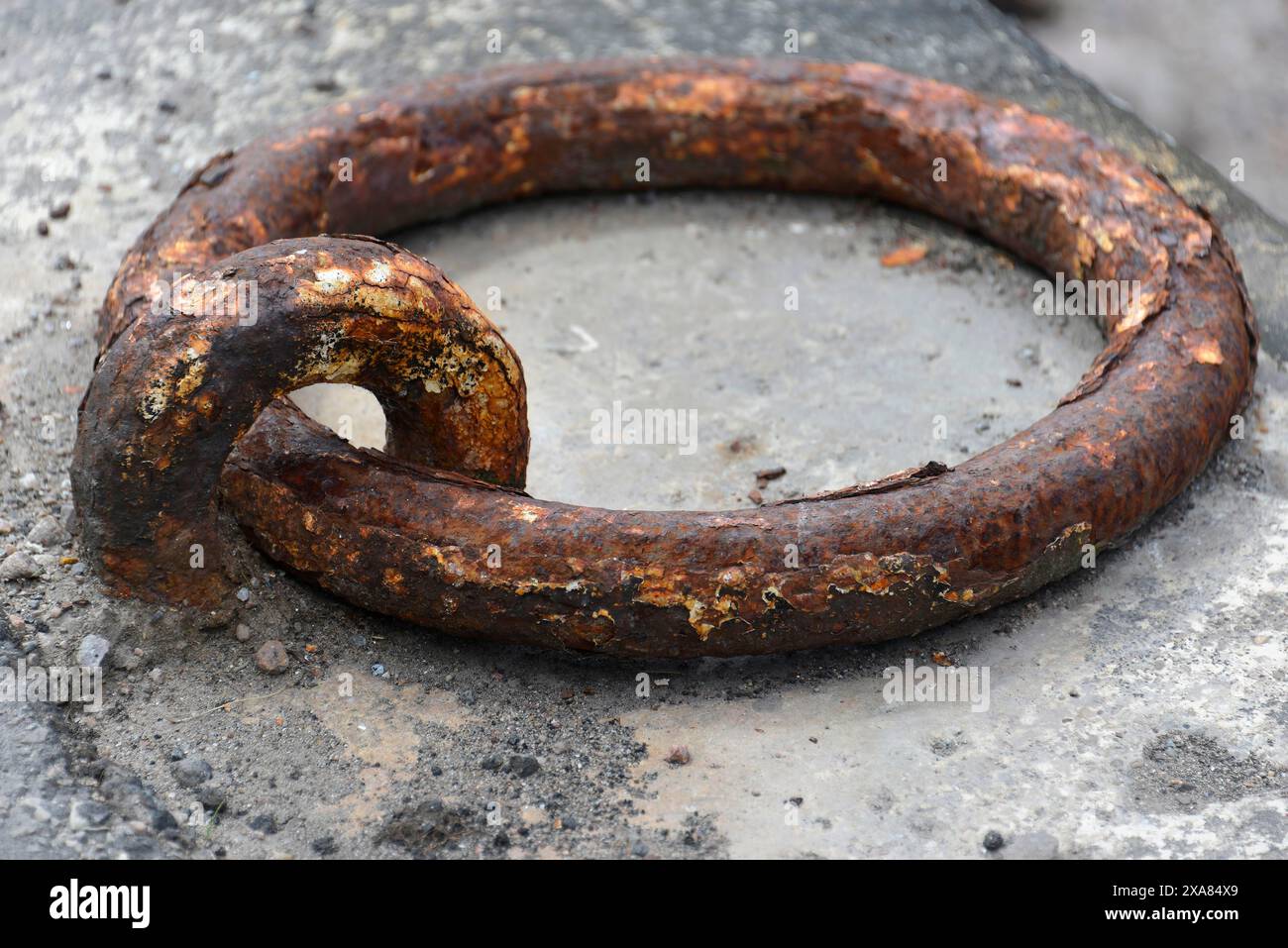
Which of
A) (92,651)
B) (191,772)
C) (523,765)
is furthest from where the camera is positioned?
(92,651)

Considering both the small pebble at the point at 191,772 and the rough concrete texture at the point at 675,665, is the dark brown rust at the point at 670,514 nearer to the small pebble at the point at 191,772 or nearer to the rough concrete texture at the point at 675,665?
the rough concrete texture at the point at 675,665

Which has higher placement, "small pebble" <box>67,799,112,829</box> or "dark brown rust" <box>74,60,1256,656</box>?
"dark brown rust" <box>74,60,1256,656</box>

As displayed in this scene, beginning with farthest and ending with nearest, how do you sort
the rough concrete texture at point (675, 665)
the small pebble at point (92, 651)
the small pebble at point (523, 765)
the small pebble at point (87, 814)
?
the small pebble at point (92, 651) < the small pebble at point (523, 765) < the rough concrete texture at point (675, 665) < the small pebble at point (87, 814)

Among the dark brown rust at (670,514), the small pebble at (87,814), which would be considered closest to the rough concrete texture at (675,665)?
the small pebble at (87,814)

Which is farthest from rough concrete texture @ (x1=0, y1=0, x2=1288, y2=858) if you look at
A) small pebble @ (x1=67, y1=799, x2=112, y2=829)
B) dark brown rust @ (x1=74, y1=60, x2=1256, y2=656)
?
dark brown rust @ (x1=74, y1=60, x2=1256, y2=656)

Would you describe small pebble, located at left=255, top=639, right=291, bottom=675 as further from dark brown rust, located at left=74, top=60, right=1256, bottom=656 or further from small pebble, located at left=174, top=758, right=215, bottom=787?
small pebble, located at left=174, top=758, right=215, bottom=787

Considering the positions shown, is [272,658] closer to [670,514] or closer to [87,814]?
[87,814]

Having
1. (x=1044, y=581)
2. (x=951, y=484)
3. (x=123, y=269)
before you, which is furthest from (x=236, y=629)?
(x=1044, y=581)

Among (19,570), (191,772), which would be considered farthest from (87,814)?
(19,570)
